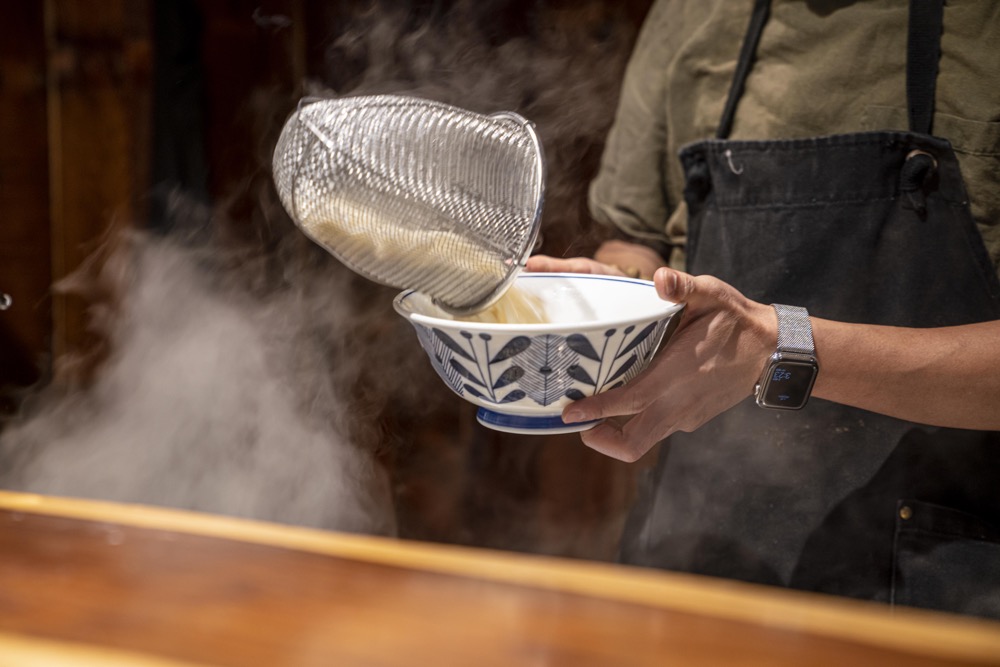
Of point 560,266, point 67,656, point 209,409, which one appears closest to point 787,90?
point 560,266

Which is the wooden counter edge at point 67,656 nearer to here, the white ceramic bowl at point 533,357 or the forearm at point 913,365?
the white ceramic bowl at point 533,357

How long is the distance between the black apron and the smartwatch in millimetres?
279

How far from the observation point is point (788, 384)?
0.93 m

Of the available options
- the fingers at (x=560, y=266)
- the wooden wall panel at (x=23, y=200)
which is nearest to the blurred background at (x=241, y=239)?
the wooden wall panel at (x=23, y=200)

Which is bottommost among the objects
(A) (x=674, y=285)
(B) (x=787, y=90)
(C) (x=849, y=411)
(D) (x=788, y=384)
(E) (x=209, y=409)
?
(E) (x=209, y=409)

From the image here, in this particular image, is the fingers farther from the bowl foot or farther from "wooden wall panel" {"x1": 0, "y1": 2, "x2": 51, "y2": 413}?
"wooden wall panel" {"x1": 0, "y1": 2, "x2": 51, "y2": 413}

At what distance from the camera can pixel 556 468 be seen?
232 centimetres

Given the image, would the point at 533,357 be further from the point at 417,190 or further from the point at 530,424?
the point at 417,190

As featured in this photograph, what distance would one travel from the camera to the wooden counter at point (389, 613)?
1.97 ft

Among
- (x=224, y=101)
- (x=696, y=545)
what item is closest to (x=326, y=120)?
(x=696, y=545)

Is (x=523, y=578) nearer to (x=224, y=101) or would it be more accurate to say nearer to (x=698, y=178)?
(x=698, y=178)

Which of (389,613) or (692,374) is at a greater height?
(692,374)

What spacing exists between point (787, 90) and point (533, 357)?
0.75 m

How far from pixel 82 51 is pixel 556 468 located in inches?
69.9
